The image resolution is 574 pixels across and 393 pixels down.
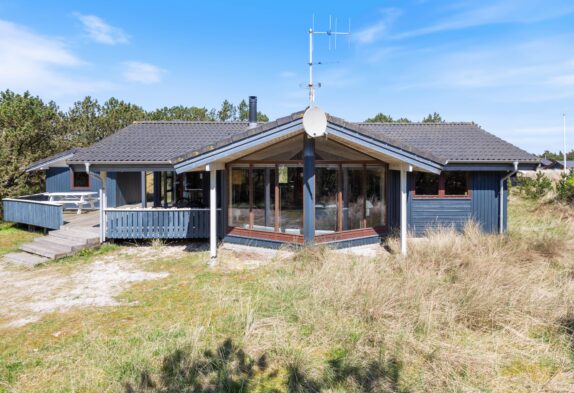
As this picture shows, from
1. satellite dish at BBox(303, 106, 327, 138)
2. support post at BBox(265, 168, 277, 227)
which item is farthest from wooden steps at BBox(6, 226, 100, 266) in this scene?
satellite dish at BBox(303, 106, 327, 138)

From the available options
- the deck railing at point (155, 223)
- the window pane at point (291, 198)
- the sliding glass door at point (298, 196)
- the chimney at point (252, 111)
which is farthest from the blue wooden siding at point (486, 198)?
the deck railing at point (155, 223)

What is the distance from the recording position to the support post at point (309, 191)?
9.04m

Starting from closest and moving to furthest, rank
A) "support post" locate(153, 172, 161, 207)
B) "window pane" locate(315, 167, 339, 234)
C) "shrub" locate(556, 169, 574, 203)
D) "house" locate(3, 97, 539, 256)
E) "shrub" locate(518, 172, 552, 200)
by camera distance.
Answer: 1. "house" locate(3, 97, 539, 256)
2. "window pane" locate(315, 167, 339, 234)
3. "support post" locate(153, 172, 161, 207)
4. "shrub" locate(556, 169, 574, 203)
5. "shrub" locate(518, 172, 552, 200)

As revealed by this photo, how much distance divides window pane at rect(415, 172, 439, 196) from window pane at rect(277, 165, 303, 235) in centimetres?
491

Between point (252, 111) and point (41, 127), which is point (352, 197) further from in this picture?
point (41, 127)

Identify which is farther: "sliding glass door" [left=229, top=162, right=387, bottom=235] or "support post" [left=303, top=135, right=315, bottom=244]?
"sliding glass door" [left=229, top=162, right=387, bottom=235]

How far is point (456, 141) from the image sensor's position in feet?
42.7

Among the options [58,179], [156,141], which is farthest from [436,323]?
[58,179]

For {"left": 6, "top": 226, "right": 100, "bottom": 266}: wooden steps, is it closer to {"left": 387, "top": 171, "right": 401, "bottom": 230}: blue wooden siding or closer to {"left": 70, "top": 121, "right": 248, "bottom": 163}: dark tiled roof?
{"left": 70, "top": 121, "right": 248, "bottom": 163}: dark tiled roof

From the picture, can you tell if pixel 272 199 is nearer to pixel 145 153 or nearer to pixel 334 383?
pixel 145 153

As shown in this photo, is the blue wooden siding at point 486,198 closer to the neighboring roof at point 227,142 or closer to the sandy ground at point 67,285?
the neighboring roof at point 227,142

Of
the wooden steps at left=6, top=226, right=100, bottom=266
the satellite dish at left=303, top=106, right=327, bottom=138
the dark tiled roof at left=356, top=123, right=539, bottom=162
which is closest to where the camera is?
the satellite dish at left=303, top=106, right=327, bottom=138

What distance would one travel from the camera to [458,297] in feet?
17.9

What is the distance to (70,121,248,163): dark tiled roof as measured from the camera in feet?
37.8
